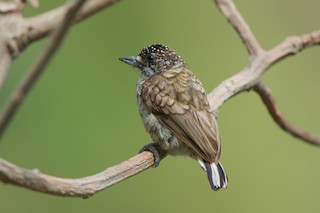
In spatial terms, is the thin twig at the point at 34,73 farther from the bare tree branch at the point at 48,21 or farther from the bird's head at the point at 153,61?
the bird's head at the point at 153,61

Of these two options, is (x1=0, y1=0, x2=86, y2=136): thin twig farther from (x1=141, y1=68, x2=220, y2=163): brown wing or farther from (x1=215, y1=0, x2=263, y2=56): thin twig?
(x1=215, y1=0, x2=263, y2=56): thin twig

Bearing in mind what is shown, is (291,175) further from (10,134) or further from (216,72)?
(10,134)

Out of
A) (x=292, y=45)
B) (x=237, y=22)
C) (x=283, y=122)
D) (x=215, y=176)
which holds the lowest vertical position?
(x=215, y=176)

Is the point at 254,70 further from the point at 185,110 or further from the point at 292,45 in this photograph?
the point at 185,110

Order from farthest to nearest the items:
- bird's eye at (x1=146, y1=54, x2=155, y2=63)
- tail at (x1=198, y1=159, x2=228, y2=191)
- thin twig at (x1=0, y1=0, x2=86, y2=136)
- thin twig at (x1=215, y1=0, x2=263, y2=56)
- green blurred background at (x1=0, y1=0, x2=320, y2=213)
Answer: green blurred background at (x1=0, y1=0, x2=320, y2=213), bird's eye at (x1=146, y1=54, x2=155, y2=63), thin twig at (x1=215, y1=0, x2=263, y2=56), tail at (x1=198, y1=159, x2=228, y2=191), thin twig at (x1=0, y1=0, x2=86, y2=136)

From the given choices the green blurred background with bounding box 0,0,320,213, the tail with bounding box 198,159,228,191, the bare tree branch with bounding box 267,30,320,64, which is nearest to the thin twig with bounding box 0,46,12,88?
the tail with bounding box 198,159,228,191

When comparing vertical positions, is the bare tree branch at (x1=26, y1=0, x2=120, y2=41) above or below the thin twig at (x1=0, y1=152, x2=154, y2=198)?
above

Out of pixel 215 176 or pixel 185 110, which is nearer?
pixel 215 176

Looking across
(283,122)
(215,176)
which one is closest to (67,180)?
(215,176)
